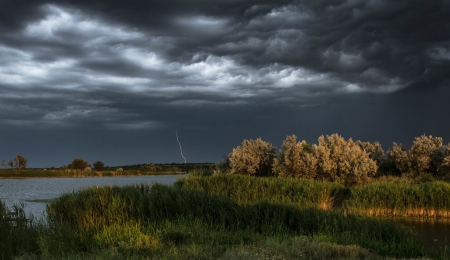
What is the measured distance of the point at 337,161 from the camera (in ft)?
80.3

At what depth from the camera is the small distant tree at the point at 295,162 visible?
947 inches

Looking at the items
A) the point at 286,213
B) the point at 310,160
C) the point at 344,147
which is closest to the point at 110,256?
the point at 286,213

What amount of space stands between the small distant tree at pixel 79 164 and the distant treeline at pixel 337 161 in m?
62.0

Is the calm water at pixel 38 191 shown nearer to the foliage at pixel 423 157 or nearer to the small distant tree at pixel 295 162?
the small distant tree at pixel 295 162

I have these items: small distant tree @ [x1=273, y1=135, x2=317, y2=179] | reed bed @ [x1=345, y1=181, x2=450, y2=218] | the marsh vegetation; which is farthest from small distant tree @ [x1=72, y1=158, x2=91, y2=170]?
reed bed @ [x1=345, y1=181, x2=450, y2=218]

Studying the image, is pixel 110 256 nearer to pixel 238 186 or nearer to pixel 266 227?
pixel 266 227

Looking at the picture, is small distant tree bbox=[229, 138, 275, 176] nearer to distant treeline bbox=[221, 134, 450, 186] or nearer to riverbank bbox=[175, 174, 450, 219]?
distant treeline bbox=[221, 134, 450, 186]

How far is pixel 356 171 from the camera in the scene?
23391mm

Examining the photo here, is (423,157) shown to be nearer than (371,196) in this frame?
No

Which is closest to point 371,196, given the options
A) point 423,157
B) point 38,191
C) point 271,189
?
point 271,189

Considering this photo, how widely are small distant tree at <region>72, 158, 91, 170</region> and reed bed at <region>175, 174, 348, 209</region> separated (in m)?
67.1

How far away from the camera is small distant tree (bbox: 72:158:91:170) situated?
82.2m

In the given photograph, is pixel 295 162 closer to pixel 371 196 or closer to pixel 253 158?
pixel 253 158

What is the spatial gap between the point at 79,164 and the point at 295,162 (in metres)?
67.1
